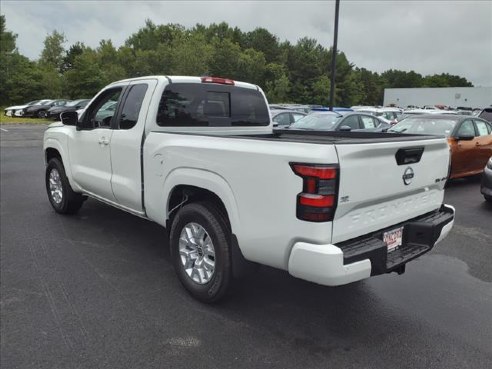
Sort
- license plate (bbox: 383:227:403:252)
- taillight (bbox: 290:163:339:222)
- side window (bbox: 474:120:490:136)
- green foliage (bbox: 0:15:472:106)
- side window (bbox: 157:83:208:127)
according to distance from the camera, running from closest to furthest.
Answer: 1. taillight (bbox: 290:163:339:222)
2. license plate (bbox: 383:227:403:252)
3. side window (bbox: 157:83:208:127)
4. side window (bbox: 474:120:490:136)
5. green foliage (bbox: 0:15:472:106)

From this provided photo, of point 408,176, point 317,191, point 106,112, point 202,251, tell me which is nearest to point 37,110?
point 106,112

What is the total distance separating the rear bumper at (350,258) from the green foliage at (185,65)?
22302mm

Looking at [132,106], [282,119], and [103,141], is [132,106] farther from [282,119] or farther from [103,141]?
[282,119]

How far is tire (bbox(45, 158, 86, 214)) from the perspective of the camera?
5.95m

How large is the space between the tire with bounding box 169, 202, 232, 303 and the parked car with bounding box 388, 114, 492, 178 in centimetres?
679

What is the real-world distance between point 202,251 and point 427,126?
7360 mm

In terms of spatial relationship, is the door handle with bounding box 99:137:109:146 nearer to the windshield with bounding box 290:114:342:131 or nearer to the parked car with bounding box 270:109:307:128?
the windshield with bounding box 290:114:342:131

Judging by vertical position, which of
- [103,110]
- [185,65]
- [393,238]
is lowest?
[393,238]

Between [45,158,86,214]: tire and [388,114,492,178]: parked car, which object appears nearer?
[45,158,86,214]: tire

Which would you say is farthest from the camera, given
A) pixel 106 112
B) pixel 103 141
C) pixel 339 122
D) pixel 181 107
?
pixel 339 122

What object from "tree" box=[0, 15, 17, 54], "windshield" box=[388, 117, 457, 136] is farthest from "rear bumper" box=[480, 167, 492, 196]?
"tree" box=[0, 15, 17, 54]

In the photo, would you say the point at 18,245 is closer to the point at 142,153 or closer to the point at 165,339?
the point at 142,153

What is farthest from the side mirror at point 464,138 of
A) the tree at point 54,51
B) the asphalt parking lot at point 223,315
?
the tree at point 54,51

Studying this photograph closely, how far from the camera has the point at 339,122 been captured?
486 inches
